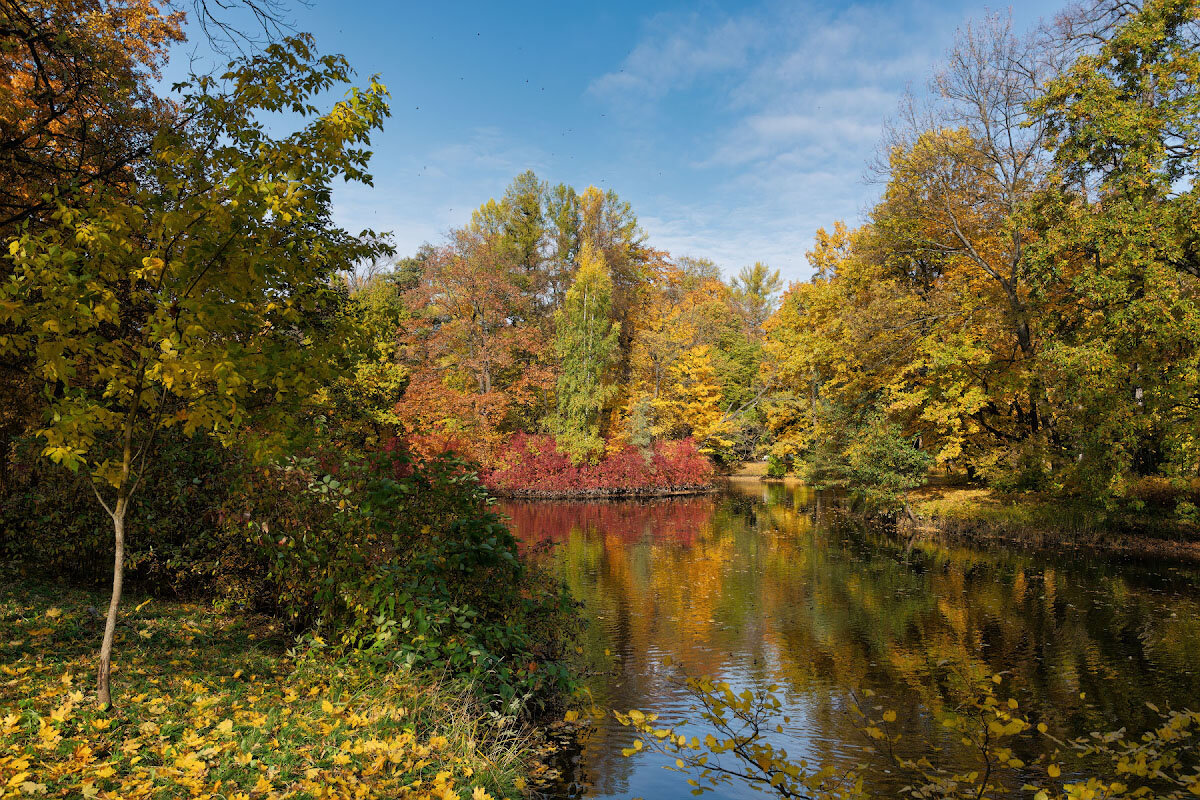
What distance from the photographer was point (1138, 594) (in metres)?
11.5

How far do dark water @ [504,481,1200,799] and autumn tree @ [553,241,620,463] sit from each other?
11819mm

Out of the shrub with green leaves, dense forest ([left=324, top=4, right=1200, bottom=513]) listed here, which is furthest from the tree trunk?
dense forest ([left=324, top=4, right=1200, bottom=513])

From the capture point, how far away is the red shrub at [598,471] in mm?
28469

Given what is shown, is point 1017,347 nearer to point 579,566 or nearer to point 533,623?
point 579,566

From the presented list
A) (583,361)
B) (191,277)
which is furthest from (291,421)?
(583,361)

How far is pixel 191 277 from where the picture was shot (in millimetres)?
3900

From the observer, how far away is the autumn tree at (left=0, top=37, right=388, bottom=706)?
3553mm

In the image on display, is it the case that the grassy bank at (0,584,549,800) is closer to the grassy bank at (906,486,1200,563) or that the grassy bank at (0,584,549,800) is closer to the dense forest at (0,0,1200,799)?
the dense forest at (0,0,1200,799)

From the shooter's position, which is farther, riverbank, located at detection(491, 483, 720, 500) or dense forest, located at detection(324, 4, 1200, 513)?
riverbank, located at detection(491, 483, 720, 500)

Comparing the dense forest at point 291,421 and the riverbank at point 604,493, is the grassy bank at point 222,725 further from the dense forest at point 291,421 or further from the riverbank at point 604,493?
the riverbank at point 604,493

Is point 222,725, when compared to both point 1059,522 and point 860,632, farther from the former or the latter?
point 1059,522

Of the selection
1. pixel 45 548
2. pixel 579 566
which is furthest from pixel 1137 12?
pixel 45 548

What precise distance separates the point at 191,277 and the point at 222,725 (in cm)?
261

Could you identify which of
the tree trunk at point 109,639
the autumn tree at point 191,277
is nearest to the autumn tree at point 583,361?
the autumn tree at point 191,277
